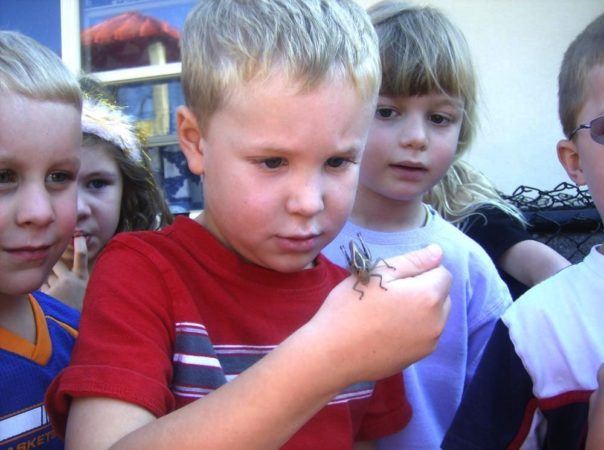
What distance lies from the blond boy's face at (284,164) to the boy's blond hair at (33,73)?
383 mm

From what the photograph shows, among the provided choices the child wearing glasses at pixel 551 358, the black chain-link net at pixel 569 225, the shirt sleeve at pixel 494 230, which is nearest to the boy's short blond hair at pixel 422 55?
the shirt sleeve at pixel 494 230

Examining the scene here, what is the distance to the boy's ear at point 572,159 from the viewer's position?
5.41 ft

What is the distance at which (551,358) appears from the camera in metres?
1.47

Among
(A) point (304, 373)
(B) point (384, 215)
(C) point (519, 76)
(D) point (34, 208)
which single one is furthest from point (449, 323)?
(C) point (519, 76)

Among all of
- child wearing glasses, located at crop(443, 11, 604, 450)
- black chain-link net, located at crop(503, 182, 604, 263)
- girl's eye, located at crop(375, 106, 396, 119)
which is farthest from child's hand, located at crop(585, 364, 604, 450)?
black chain-link net, located at crop(503, 182, 604, 263)

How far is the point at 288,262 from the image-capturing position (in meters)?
1.36

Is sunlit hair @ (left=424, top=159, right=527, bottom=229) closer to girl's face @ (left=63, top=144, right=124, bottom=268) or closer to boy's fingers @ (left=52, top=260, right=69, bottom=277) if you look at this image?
girl's face @ (left=63, top=144, right=124, bottom=268)

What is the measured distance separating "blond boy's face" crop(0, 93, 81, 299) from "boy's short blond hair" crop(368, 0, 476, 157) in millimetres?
921

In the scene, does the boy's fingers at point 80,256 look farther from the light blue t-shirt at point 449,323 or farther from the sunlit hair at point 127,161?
the light blue t-shirt at point 449,323

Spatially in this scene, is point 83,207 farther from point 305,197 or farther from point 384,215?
point 305,197

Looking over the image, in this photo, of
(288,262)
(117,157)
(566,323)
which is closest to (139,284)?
(288,262)

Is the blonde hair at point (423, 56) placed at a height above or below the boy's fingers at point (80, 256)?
above

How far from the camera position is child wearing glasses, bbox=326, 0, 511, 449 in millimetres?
1990

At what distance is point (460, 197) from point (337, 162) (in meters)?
1.58
